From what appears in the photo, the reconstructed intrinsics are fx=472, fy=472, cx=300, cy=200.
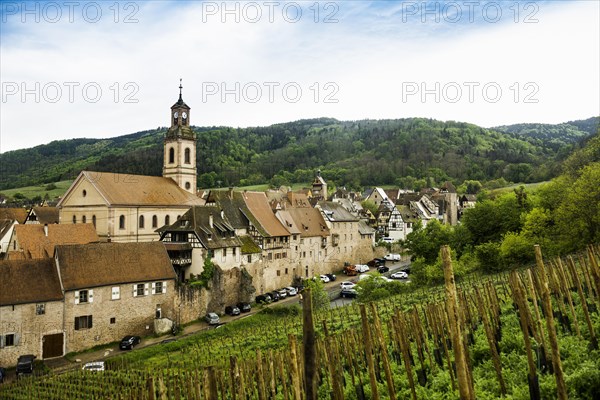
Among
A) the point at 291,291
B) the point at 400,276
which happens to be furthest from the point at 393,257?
the point at 291,291

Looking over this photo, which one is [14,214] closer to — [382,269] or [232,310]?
[232,310]

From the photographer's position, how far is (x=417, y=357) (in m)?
17.4

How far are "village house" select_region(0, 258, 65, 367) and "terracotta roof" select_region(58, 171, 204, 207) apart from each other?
2054 centimetres

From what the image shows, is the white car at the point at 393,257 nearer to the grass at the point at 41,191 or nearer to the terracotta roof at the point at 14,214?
the terracotta roof at the point at 14,214

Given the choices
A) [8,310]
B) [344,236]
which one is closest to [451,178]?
[344,236]

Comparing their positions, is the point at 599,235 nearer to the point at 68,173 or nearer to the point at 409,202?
the point at 409,202

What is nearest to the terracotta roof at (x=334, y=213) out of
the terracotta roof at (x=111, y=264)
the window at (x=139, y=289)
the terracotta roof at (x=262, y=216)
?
the terracotta roof at (x=262, y=216)

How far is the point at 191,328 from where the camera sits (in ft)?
133

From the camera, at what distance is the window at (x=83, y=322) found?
34616 mm

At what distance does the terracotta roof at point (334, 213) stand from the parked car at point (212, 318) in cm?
2837

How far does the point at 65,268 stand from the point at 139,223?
21885mm

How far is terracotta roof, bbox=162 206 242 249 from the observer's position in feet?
150

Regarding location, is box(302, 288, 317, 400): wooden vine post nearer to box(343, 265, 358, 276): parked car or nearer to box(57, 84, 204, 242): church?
box(57, 84, 204, 242): church

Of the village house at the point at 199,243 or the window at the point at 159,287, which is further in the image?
the village house at the point at 199,243
